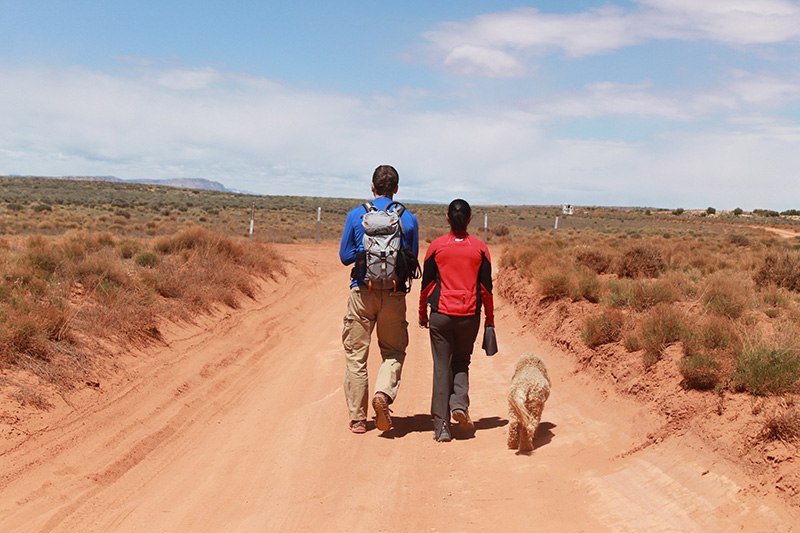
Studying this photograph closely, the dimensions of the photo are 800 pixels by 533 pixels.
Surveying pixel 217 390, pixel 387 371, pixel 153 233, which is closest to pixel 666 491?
pixel 387 371

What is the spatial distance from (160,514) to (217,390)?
333 cm

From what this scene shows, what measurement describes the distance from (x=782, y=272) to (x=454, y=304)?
976cm

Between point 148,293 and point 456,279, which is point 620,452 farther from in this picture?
point 148,293

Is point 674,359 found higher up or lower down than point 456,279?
lower down

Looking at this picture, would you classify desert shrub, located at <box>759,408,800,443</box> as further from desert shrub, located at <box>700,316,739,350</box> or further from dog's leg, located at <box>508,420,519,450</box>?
dog's leg, located at <box>508,420,519,450</box>

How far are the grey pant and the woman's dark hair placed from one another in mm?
871

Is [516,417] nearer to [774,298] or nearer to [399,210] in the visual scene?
[399,210]

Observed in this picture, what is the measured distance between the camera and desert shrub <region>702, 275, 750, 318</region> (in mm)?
8281

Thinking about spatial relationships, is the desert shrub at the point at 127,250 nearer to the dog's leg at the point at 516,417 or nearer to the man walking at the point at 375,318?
the man walking at the point at 375,318

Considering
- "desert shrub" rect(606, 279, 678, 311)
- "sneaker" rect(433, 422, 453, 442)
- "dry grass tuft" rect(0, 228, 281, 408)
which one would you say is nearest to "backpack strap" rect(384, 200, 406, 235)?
"sneaker" rect(433, 422, 453, 442)

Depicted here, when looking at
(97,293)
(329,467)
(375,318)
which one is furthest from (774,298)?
(97,293)

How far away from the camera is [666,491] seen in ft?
14.5

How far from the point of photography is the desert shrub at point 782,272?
39.2ft

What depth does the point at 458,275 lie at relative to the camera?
18.6ft
